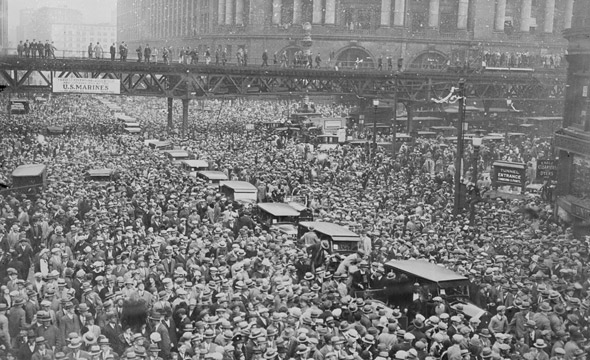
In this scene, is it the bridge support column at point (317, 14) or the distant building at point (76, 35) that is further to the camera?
the bridge support column at point (317, 14)

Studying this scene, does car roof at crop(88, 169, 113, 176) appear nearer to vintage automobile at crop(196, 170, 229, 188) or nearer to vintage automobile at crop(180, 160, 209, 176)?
vintage automobile at crop(196, 170, 229, 188)

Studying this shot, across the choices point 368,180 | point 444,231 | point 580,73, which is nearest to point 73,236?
point 444,231

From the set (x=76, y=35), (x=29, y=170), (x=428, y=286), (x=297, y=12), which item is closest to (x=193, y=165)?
(x=29, y=170)

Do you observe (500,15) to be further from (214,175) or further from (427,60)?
(214,175)

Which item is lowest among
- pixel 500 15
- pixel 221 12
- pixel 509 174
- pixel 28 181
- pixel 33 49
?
pixel 28 181

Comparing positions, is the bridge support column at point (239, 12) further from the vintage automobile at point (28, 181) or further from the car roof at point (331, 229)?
the car roof at point (331, 229)

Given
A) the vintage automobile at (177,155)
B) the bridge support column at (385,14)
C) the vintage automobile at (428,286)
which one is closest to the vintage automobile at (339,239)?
the vintage automobile at (428,286)
